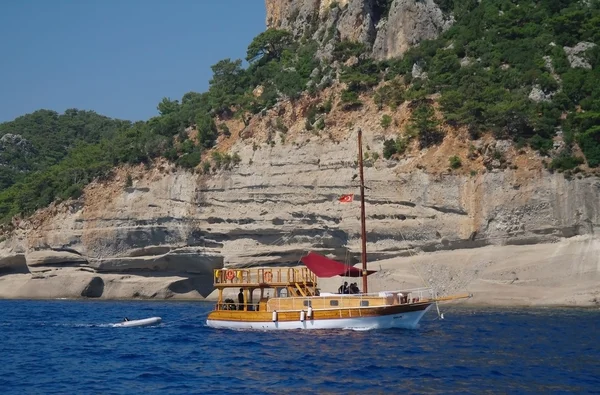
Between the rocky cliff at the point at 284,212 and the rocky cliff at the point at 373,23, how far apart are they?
26.4 ft

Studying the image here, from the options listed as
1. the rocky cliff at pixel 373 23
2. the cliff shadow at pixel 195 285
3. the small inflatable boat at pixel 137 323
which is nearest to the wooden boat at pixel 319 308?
the small inflatable boat at pixel 137 323

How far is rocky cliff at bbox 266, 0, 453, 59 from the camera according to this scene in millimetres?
68062

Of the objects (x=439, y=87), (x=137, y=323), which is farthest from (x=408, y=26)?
(x=137, y=323)

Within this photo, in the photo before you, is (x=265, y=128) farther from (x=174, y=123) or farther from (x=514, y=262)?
(x=514, y=262)

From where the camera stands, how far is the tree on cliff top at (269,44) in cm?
8119

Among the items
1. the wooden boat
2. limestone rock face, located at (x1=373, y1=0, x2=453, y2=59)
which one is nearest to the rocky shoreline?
the wooden boat

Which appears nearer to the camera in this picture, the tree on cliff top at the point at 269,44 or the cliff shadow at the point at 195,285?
the cliff shadow at the point at 195,285

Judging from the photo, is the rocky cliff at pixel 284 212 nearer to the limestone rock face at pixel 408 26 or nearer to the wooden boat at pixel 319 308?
the limestone rock face at pixel 408 26

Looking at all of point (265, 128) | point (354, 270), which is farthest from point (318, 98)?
point (354, 270)

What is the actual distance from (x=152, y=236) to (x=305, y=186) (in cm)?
1391

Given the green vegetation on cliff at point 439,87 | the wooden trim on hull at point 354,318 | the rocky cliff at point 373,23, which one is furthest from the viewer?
the rocky cliff at point 373,23

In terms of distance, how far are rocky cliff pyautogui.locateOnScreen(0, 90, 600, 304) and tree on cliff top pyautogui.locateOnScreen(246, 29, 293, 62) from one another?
46.3 ft

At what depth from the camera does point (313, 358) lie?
1114 inches

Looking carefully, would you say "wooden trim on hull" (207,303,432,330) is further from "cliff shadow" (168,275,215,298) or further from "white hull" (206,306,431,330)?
"cliff shadow" (168,275,215,298)
